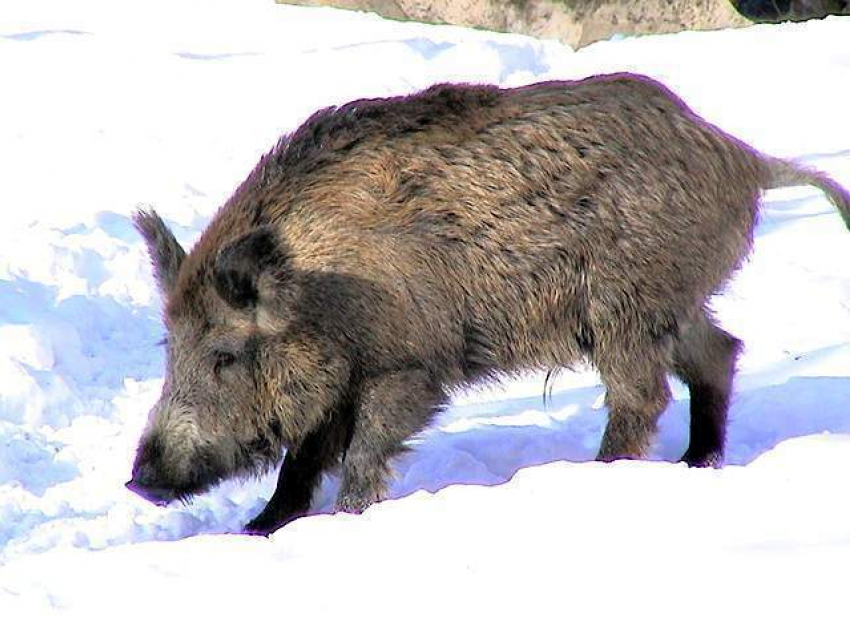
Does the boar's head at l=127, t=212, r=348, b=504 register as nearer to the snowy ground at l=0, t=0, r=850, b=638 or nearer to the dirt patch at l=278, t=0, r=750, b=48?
the snowy ground at l=0, t=0, r=850, b=638

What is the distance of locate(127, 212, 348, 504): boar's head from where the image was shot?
18.2ft

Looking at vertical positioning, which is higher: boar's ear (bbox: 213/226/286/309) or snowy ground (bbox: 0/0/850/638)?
boar's ear (bbox: 213/226/286/309)

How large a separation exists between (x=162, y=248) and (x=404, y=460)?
1.21 metres

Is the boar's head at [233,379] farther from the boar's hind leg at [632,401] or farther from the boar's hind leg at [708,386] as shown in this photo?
the boar's hind leg at [708,386]

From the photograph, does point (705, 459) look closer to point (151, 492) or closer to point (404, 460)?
point (404, 460)

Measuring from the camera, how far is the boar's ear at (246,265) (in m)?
5.41

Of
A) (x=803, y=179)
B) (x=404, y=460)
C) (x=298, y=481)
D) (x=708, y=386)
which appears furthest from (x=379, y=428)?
(x=803, y=179)

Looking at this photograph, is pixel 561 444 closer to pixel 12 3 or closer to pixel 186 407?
pixel 186 407

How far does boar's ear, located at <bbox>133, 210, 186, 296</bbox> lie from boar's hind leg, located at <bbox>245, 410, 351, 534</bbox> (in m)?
0.79

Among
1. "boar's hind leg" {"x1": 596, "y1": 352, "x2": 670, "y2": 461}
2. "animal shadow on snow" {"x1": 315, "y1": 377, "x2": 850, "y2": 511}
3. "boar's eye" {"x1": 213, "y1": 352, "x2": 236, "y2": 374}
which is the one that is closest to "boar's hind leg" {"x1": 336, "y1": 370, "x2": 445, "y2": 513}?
"animal shadow on snow" {"x1": 315, "y1": 377, "x2": 850, "y2": 511}

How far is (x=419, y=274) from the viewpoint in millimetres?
5605

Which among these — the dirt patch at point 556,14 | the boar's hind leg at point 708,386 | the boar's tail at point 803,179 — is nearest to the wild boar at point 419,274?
the boar's tail at point 803,179

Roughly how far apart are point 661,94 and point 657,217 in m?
0.55

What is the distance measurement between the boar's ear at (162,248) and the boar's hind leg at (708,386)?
195cm
